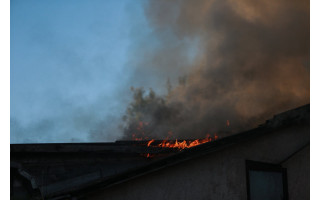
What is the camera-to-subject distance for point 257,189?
7.26 metres

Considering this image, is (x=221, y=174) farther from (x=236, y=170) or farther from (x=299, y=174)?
(x=299, y=174)

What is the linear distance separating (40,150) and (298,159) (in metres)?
7.06

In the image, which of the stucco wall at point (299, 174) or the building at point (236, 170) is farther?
the stucco wall at point (299, 174)

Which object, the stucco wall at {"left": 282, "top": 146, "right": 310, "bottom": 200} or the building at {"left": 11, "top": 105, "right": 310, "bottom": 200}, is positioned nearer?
the building at {"left": 11, "top": 105, "right": 310, "bottom": 200}

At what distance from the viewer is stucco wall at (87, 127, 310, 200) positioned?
7027 millimetres

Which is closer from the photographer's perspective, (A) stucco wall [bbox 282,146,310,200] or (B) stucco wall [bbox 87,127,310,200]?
(B) stucco wall [bbox 87,127,310,200]

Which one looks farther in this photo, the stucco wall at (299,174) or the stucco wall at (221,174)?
the stucco wall at (299,174)

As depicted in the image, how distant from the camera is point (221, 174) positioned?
7359 mm

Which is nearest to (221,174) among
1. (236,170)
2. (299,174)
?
(236,170)

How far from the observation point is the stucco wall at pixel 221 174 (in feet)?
23.1

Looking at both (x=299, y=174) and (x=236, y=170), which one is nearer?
(x=236, y=170)

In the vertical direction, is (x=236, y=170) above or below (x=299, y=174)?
above
